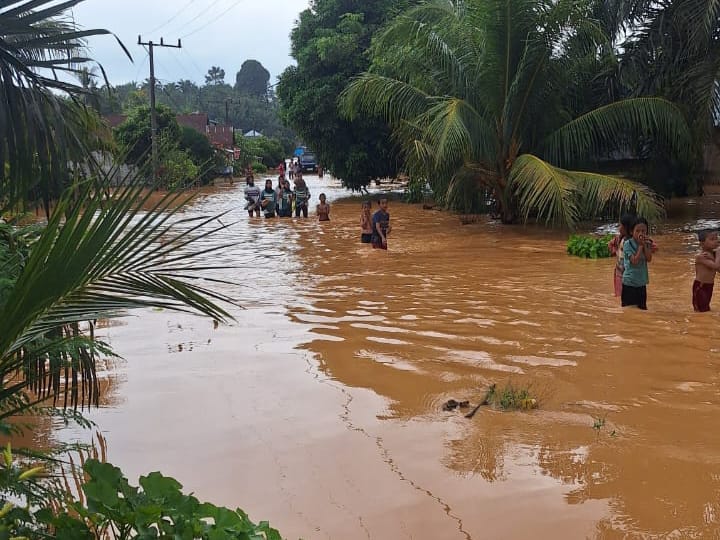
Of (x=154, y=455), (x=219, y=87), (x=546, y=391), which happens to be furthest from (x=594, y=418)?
(x=219, y=87)

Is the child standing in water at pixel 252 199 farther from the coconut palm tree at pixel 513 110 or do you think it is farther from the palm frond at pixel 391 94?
the palm frond at pixel 391 94

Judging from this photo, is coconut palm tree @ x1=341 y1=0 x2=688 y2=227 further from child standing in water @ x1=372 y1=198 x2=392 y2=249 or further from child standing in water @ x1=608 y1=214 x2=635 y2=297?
child standing in water @ x1=608 y1=214 x2=635 y2=297

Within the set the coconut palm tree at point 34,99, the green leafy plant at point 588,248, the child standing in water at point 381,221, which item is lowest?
the green leafy plant at point 588,248

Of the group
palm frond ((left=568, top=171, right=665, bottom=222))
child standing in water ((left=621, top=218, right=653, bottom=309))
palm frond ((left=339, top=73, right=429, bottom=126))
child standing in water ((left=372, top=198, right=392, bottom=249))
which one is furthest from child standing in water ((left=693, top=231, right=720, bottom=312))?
palm frond ((left=339, top=73, right=429, bottom=126))

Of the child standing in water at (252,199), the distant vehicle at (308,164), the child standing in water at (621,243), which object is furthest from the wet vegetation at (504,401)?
the distant vehicle at (308,164)

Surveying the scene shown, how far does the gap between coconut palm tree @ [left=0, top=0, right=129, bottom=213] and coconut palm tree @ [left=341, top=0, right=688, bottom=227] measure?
11577mm

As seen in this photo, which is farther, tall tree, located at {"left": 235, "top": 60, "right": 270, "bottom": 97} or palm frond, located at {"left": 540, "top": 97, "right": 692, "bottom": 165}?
tall tree, located at {"left": 235, "top": 60, "right": 270, "bottom": 97}

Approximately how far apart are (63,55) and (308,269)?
369 inches

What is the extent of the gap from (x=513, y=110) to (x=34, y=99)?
14.3m

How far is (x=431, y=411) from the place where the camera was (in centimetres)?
577

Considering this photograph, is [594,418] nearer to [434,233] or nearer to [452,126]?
[452,126]

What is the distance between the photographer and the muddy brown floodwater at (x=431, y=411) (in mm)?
4250

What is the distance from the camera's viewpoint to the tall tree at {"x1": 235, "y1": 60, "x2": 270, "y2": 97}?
148 m

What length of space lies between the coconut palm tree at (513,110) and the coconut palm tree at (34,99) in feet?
38.0
